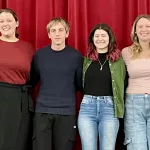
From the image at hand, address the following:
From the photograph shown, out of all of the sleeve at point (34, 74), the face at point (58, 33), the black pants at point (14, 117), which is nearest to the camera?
the black pants at point (14, 117)

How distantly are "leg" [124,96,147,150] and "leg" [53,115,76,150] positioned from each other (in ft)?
1.41

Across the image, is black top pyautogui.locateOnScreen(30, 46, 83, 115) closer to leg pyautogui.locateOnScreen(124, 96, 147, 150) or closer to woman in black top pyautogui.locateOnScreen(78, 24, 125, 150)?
woman in black top pyautogui.locateOnScreen(78, 24, 125, 150)

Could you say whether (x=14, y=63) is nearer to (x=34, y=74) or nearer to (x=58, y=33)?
(x=34, y=74)

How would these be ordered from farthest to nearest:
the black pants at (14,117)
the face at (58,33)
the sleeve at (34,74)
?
the sleeve at (34,74)
the face at (58,33)
the black pants at (14,117)

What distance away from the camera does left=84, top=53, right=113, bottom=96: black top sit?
252cm

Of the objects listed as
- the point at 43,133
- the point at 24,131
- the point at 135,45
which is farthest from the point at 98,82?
the point at 24,131

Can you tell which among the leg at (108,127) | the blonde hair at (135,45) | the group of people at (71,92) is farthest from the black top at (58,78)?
the blonde hair at (135,45)

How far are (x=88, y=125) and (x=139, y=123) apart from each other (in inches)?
14.9

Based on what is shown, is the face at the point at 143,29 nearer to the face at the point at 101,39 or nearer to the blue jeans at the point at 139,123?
the face at the point at 101,39

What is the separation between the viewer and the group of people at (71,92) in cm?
246

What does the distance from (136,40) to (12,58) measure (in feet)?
3.26

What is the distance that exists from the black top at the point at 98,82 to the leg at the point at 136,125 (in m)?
0.20

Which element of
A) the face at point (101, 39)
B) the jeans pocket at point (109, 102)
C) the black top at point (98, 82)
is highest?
the face at point (101, 39)

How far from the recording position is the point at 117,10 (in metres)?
3.03
